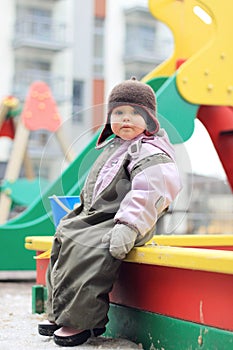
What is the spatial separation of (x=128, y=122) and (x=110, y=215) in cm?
25

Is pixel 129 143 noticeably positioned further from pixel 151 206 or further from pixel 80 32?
pixel 80 32

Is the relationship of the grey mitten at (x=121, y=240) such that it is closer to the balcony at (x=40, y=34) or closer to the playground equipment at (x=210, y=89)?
the playground equipment at (x=210, y=89)

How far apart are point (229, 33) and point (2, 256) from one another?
1514mm

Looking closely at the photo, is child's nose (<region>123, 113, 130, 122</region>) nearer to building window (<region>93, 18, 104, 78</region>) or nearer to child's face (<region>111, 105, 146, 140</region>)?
child's face (<region>111, 105, 146, 140</region>)

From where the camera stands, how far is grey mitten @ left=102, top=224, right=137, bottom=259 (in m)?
1.75

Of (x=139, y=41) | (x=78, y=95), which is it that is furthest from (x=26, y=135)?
(x=139, y=41)

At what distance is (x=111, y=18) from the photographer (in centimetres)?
1560

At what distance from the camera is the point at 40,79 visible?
1455 centimetres

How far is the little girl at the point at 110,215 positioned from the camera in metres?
1.77

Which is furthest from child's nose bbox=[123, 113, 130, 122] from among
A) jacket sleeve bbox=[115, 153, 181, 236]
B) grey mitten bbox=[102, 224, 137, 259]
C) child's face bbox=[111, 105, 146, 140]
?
grey mitten bbox=[102, 224, 137, 259]

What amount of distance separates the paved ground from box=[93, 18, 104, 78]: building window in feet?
41.6

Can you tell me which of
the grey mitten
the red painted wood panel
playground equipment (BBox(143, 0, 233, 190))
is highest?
playground equipment (BBox(143, 0, 233, 190))

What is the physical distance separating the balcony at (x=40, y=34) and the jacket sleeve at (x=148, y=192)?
43.2ft

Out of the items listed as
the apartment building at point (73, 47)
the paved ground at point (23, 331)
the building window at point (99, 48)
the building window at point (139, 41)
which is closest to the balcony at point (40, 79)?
the apartment building at point (73, 47)
